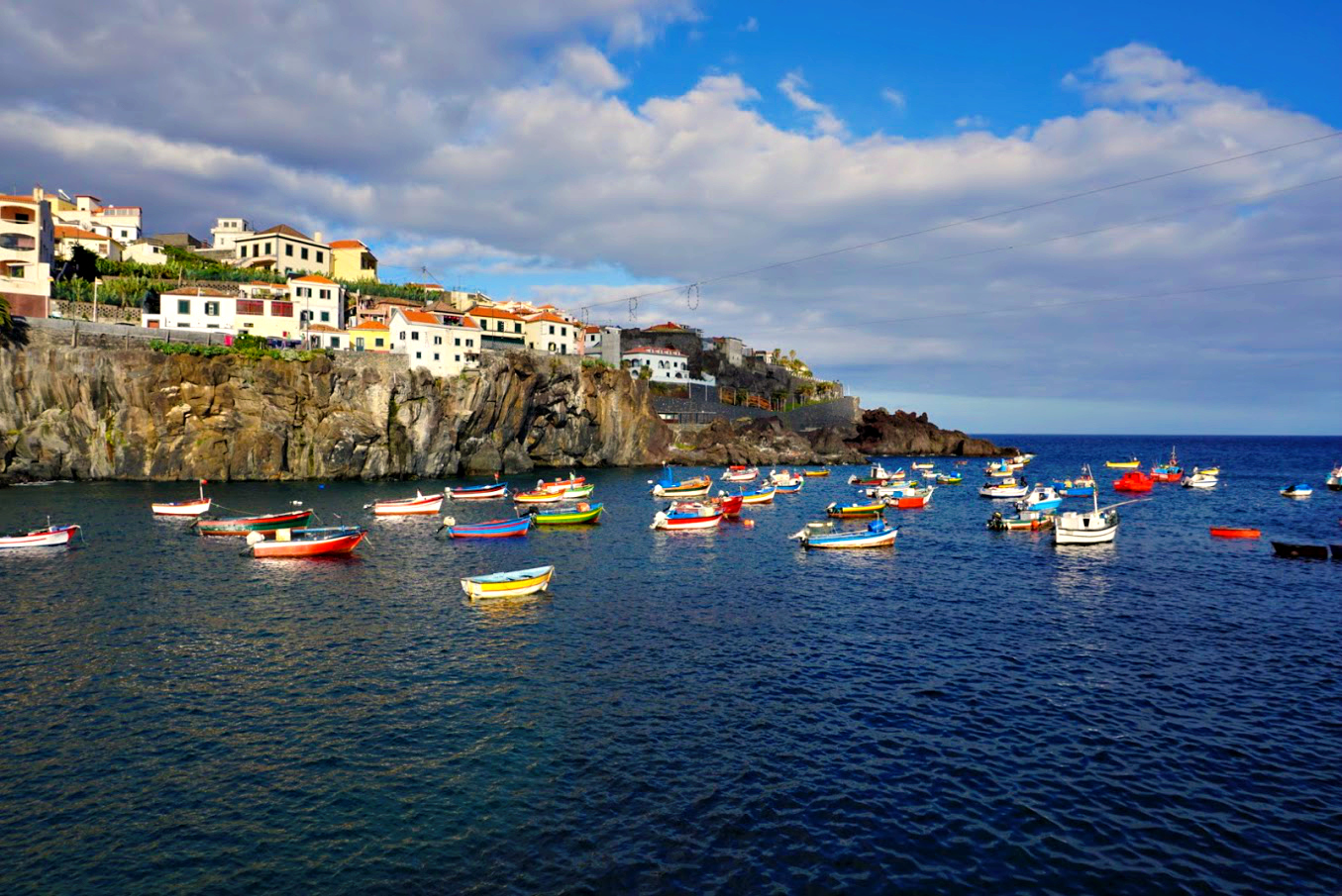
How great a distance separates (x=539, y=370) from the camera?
114 meters

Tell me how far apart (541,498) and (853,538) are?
121 feet

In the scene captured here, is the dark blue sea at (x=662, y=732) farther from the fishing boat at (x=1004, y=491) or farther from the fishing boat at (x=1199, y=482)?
the fishing boat at (x=1199, y=482)

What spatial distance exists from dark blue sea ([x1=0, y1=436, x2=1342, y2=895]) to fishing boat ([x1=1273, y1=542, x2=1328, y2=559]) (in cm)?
1111

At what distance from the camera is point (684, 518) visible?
223 feet

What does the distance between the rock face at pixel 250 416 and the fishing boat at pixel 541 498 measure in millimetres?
25395

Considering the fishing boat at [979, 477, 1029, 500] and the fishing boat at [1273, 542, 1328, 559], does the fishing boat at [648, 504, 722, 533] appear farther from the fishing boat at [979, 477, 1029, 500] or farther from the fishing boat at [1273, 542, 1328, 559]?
the fishing boat at [1273, 542, 1328, 559]

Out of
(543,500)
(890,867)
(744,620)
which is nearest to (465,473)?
(543,500)

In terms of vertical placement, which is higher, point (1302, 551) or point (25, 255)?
point (25, 255)

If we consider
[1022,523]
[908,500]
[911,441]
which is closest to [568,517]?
[908,500]

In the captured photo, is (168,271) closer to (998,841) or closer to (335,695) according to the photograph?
(335,695)

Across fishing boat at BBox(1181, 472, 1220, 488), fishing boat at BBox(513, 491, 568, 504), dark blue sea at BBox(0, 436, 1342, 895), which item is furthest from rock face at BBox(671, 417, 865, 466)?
dark blue sea at BBox(0, 436, 1342, 895)

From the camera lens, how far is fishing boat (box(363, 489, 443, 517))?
72.6 metres

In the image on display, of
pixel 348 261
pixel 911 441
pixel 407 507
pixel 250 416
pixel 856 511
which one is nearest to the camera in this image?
pixel 407 507

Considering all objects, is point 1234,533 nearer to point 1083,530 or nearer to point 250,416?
point 1083,530
